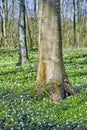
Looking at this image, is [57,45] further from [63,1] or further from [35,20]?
[63,1]

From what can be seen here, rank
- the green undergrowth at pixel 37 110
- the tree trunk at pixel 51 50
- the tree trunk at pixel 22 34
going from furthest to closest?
the tree trunk at pixel 22 34, the tree trunk at pixel 51 50, the green undergrowth at pixel 37 110

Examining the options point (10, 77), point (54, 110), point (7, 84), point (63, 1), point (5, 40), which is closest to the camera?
point (54, 110)

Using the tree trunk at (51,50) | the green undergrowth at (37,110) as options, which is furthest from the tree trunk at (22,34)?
the tree trunk at (51,50)

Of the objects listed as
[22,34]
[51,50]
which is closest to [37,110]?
[51,50]

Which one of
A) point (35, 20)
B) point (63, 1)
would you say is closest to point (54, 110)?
point (35, 20)

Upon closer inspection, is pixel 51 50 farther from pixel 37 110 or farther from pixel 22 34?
pixel 22 34

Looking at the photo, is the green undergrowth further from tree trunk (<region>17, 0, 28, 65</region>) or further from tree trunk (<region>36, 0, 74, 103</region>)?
tree trunk (<region>17, 0, 28, 65</region>)

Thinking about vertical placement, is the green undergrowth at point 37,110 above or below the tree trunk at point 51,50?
below

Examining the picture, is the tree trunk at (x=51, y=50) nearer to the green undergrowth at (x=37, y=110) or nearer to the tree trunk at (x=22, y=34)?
the green undergrowth at (x=37, y=110)

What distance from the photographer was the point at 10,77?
15.9 m

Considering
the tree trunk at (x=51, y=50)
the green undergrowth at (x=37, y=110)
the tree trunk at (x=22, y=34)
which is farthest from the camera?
the tree trunk at (x=22, y=34)

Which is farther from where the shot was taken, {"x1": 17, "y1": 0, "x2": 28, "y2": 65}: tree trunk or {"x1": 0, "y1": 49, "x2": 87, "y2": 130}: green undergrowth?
{"x1": 17, "y1": 0, "x2": 28, "y2": 65}: tree trunk

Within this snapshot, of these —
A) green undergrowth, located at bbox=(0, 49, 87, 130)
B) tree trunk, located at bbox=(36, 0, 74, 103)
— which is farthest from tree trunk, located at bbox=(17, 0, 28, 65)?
tree trunk, located at bbox=(36, 0, 74, 103)

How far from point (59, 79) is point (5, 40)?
128 ft
